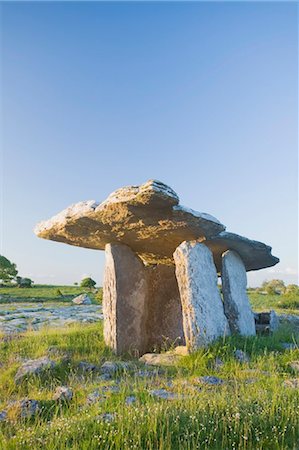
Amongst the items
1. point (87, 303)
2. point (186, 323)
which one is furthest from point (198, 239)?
point (87, 303)

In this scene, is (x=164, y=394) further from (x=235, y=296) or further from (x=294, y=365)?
(x=235, y=296)

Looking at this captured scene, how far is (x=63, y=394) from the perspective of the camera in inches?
191

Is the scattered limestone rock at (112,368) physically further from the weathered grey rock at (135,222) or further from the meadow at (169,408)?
the weathered grey rock at (135,222)

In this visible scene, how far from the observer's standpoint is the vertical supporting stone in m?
11.0

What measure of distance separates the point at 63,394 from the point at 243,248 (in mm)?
6268

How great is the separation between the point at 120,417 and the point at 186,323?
4118 mm

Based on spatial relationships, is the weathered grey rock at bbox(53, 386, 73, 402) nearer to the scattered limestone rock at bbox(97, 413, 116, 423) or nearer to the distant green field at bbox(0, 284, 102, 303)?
the scattered limestone rock at bbox(97, 413, 116, 423)

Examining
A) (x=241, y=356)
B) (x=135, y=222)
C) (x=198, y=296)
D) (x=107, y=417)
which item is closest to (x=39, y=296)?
(x=135, y=222)

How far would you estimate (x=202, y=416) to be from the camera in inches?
152

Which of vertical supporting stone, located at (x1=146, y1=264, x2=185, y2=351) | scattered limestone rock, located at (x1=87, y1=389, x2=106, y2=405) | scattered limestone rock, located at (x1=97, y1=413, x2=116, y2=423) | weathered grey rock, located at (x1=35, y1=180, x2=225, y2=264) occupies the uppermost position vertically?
weathered grey rock, located at (x1=35, y1=180, x2=225, y2=264)

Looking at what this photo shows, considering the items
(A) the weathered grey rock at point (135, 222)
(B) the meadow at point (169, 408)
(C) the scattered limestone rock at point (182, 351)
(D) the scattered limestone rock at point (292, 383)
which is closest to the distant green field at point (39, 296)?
(A) the weathered grey rock at point (135, 222)

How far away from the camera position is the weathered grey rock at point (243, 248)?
358 inches

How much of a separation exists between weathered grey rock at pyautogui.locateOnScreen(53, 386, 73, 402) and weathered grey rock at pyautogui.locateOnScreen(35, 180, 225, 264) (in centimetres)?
311

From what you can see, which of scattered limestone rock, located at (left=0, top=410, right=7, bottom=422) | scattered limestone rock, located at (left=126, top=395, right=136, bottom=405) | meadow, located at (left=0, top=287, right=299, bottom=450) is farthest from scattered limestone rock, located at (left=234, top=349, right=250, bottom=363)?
scattered limestone rock, located at (left=0, top=410, right=7, bottom=422)
